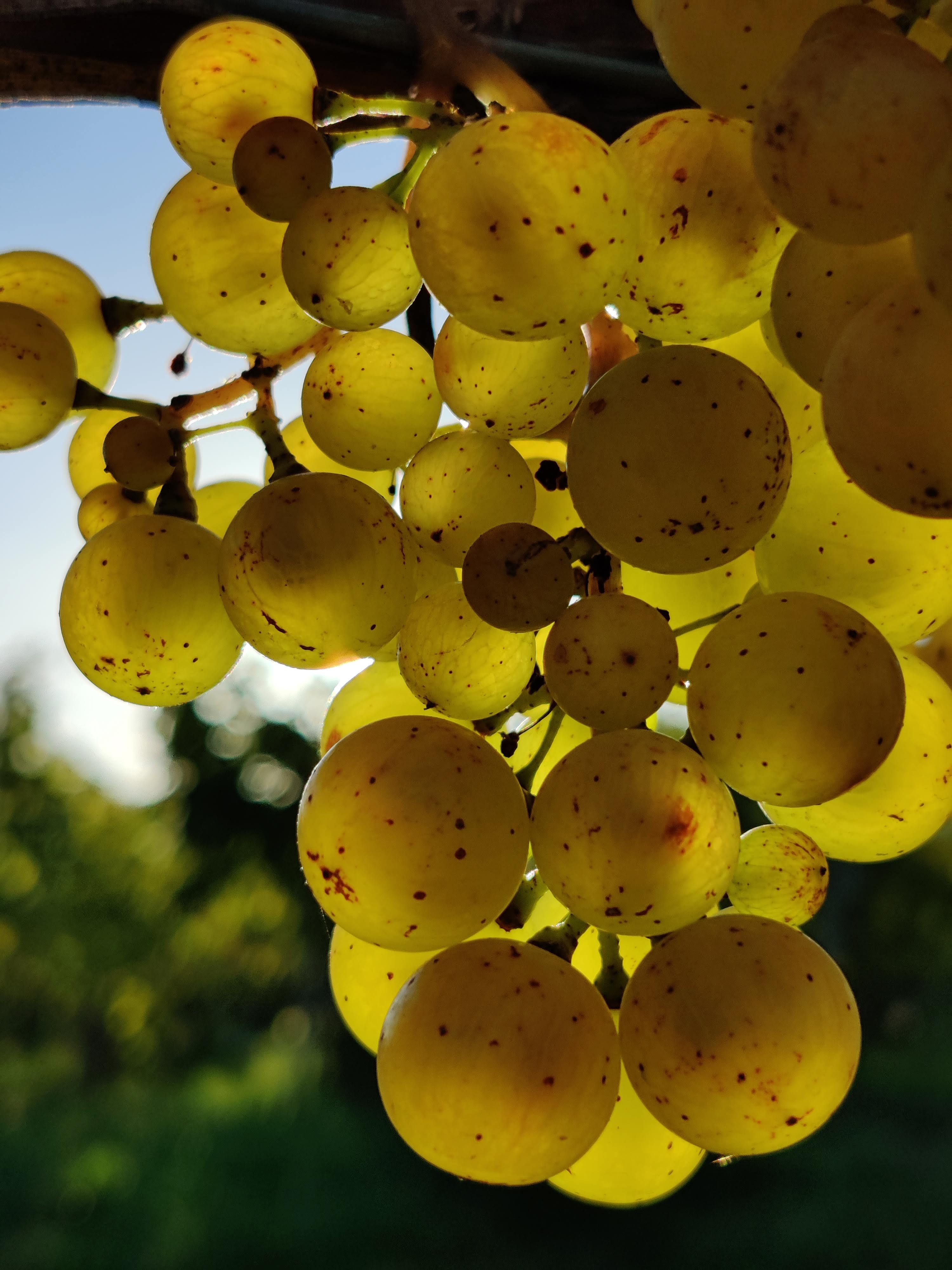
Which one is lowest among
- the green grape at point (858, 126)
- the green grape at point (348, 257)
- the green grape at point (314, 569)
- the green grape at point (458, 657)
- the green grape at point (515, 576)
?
the green grape at point (458, 657)

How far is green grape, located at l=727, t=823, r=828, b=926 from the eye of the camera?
1.14 ft

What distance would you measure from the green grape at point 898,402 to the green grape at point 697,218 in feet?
0.32

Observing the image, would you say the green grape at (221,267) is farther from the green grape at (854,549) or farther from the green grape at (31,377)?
the green grape at (854,549)

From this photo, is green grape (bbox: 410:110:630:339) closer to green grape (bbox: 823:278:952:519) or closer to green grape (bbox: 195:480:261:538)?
green grape (bbox: 823:278:952:519)

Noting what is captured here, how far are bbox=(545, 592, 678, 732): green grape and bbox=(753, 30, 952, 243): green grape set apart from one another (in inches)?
4.7

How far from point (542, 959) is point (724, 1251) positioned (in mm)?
3761

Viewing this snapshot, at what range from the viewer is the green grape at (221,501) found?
0.47 meters

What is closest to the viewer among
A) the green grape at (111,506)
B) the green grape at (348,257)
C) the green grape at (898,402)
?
the green grape at (898,402)

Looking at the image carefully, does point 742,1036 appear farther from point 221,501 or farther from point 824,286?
point 221,501

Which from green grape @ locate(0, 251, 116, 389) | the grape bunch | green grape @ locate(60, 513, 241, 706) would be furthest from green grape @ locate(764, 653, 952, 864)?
green grape @ locate(0, 251, 116, 389)

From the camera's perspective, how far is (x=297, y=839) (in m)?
0.32

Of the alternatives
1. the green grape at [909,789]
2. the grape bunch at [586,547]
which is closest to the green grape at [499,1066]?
the grape bunch at [586,547]

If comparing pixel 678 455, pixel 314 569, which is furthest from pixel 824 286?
pixel 314 569

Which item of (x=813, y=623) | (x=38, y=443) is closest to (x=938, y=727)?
(x=813, y=623)
